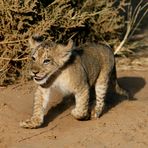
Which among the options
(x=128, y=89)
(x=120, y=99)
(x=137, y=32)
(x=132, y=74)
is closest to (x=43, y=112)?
(x=120, y=99)

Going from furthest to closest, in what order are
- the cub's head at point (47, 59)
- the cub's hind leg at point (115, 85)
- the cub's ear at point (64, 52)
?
the cub's hind leg at point (115, 85), the cub's ear at point (64, 52), the cub's head at point (47, 59)

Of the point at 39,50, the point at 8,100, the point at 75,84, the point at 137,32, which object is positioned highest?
the point at 39,50

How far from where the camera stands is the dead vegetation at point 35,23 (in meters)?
8.62

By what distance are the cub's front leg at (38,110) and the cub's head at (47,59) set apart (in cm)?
33

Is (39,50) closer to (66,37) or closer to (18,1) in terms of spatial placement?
(18,1)

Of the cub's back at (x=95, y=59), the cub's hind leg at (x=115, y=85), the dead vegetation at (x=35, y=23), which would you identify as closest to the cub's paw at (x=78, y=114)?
the cub's back at (x=95, y=59)

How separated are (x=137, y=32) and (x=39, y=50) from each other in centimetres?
575

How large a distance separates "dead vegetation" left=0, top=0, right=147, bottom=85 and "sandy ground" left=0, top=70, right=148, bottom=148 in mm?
476

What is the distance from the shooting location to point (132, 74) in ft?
32.7

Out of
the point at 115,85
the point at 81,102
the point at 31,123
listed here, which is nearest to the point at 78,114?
the point at 81,102

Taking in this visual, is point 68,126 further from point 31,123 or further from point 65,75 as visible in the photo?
point 65,75

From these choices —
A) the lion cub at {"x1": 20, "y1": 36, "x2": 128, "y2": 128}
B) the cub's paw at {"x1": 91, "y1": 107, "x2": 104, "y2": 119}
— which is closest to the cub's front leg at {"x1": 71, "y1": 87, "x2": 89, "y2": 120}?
the lion cub at {"x1": 20, "y1": 36, "x2": 128, "y2": 128}

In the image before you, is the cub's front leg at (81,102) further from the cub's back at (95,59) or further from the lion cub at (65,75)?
the cub's back at (95,59)

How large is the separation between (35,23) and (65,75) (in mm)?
2238
